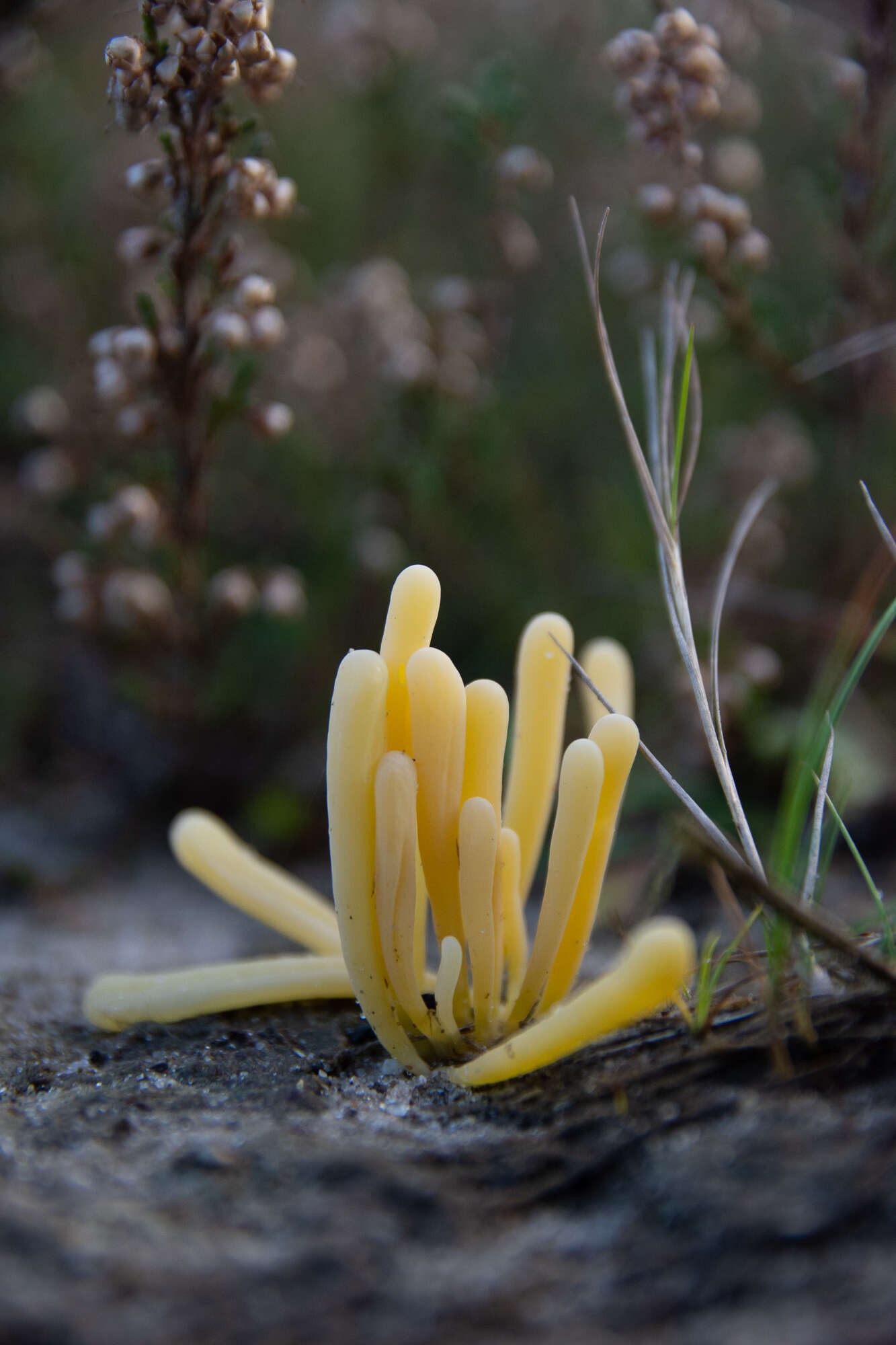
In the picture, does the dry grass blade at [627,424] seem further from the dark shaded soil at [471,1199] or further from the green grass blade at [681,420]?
the dark shaded soil at [471,1199]

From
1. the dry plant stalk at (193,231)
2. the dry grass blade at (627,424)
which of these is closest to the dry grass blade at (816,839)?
the dry grass blade at (627,424)

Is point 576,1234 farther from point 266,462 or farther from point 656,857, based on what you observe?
point 266,462

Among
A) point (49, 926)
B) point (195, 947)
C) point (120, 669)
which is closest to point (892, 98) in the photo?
point (120, 669)

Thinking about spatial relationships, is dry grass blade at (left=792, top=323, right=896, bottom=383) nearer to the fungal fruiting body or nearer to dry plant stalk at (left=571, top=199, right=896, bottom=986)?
dry plant stalk at (left=571, top=199, right=896, bottom=986)

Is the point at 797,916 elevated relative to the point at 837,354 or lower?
lower

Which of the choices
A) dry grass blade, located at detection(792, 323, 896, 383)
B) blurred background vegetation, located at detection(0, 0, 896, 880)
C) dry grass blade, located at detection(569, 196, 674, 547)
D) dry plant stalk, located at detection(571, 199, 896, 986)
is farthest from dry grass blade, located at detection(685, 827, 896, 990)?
dry grass blade, located at detection(792, 323, 896, 383)

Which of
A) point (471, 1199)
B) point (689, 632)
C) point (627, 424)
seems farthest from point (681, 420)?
point (471, 1199)

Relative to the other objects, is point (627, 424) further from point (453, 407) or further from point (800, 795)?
point (453, 407)
